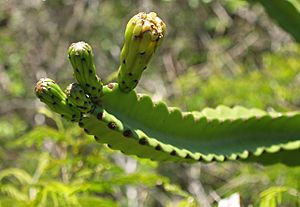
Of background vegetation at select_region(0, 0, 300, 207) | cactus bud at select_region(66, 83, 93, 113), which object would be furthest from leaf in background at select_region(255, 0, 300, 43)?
background vegetation at select_region(0, 0, 300, 207)

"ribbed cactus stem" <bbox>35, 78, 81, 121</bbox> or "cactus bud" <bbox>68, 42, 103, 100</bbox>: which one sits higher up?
"cactus bud" <bbox>68, 42, 103, 100</bbox>

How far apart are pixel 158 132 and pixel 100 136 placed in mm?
160

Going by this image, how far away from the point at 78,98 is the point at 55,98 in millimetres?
40

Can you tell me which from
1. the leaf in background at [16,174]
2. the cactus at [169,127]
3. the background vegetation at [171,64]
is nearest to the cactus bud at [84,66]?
the cactus at [169,127]

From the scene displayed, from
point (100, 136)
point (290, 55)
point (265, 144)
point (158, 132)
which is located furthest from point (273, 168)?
point (290, 55)

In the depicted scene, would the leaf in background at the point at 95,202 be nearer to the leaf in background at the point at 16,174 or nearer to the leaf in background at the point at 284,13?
the leaf in background at the point at 16,174

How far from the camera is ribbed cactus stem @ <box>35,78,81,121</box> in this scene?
0.98m

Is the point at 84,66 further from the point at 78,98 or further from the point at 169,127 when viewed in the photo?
the point at 169,127

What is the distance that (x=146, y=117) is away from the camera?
113 cm

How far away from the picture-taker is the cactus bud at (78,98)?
976 millimetres

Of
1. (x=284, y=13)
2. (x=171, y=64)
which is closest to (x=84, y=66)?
(x=284, y=13)

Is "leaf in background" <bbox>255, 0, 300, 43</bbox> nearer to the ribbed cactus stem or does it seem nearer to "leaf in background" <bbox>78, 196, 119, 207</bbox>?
"leaf in background" <bbox>78, 196, 119, 207</bbox>

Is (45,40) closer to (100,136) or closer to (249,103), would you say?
(249,103)

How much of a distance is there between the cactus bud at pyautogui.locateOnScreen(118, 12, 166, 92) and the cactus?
0.04ft
